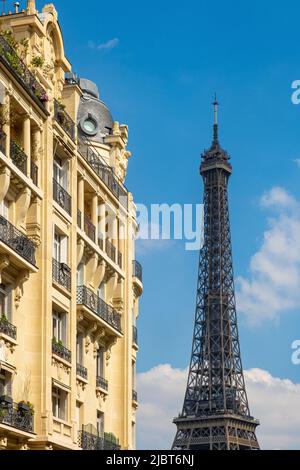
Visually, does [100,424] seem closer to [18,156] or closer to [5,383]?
[5,383]

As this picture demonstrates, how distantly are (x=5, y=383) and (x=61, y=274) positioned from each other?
6109 millimetres

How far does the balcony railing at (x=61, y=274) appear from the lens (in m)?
40.9

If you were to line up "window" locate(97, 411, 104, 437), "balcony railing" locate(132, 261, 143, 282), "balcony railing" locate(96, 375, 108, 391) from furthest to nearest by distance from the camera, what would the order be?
"balcony railing" locate(132, 261, 143, 282) < "window" locate(97, 411, 104, 437) < "balcony railing" locate(96, 375, 108, 391)

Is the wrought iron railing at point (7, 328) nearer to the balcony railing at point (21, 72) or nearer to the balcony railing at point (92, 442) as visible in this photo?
the balcony railing at point (21, 72)

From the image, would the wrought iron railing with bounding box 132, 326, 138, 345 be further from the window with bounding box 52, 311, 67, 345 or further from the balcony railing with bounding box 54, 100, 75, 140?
the balcony railing with bounding box 54, 100, 75, 140

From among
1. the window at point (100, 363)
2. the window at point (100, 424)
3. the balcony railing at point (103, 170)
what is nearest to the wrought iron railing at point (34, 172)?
the balcony railing at point (103, 170)

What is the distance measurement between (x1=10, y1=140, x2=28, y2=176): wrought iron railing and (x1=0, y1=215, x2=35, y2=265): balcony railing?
2.15 meters

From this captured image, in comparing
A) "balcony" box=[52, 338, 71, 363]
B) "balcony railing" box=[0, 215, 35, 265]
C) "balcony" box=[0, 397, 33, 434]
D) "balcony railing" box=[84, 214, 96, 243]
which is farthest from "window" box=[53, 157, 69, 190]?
"balcony" box=[0, 397, 33, 434]

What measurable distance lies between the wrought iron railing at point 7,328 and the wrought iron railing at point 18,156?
5.15 m

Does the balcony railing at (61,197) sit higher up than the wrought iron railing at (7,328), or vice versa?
the balcony railing at (61,197)

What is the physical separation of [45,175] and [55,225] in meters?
2.12

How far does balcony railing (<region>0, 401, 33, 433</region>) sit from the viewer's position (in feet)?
116
